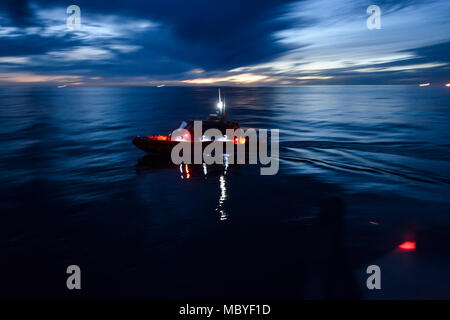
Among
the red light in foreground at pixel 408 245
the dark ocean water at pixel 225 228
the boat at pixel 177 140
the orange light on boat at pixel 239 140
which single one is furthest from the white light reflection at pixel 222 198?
the red light in foreground at pixel 408 245

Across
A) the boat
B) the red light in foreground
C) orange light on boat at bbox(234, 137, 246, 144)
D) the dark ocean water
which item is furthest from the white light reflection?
the red light in foreground

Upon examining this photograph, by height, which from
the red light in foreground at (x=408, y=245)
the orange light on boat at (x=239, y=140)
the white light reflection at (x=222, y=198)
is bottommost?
the red light in foreground at (x=408, y=245)

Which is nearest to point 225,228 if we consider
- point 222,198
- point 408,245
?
point 222,198

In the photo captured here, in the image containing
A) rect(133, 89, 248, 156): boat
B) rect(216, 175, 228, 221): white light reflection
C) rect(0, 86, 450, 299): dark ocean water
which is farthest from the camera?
rect(133, 89, 248, 156): boat

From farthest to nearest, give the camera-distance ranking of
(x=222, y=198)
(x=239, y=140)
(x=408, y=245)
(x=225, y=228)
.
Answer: (x=239, y=140), (x=222, y=198), (x=225, y=228), (x=408, y=245)

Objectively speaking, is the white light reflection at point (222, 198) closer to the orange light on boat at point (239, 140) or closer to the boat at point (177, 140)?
the boat at point (177, 140)

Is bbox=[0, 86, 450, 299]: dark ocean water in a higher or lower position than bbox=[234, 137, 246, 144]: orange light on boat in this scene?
lower

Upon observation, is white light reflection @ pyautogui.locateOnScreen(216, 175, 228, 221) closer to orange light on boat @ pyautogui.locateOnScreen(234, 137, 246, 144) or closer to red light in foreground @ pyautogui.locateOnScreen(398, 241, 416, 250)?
orange light on boat @ pyautogui.locateOnScreen(234, 137, 246, 144)

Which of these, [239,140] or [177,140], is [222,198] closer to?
[239,140]

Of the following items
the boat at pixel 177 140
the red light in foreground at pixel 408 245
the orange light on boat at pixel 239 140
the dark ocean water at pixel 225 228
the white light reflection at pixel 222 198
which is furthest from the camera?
the orange light on boat at pixel 239 140

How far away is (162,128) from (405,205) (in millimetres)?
41995

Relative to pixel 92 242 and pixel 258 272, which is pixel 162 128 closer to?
pixel 92 242

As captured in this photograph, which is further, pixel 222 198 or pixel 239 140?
pixel 239 140
